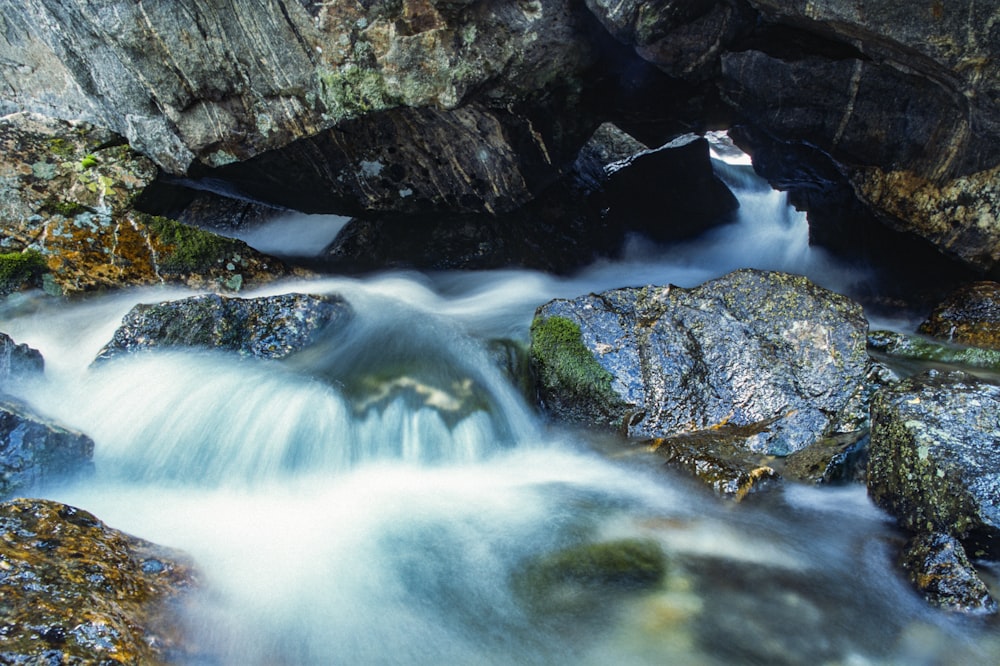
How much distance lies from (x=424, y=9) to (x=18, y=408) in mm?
5257

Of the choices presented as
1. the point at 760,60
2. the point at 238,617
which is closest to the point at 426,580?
the point at 238,617

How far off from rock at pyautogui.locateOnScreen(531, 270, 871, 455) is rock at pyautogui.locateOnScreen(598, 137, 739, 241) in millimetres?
6333

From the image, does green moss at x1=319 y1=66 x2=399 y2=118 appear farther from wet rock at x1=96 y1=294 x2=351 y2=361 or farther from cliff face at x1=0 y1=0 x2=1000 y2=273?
wet rock at x1=96 y1=294 x2=351 y2=361

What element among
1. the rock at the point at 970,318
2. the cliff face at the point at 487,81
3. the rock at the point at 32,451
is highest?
the cliff face at the point at 487,81

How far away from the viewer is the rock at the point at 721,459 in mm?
4941

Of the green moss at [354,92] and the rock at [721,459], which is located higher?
the green moss at [354,92]

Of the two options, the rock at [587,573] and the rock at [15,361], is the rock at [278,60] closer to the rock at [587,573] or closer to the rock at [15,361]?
the rock at [15,361]

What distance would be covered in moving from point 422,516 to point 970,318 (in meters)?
6.42

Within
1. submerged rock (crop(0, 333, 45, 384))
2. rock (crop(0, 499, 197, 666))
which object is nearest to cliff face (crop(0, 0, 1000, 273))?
submerged rock (crop(0, 333, 45, 384))

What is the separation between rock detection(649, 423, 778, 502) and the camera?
4.94 metres

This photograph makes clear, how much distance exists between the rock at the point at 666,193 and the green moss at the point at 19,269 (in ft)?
29.7

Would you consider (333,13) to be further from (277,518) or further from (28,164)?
(277,518)

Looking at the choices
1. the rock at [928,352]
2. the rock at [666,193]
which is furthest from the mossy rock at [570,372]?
the rock at [666,193]

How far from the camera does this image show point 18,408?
502cm
